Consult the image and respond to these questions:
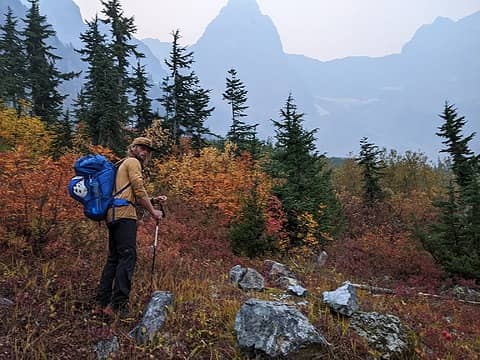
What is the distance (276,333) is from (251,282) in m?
2.76

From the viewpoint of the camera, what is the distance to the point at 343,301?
463cm

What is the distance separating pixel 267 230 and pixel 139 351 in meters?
8.32

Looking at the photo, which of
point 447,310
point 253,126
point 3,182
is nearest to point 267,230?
point 447,310

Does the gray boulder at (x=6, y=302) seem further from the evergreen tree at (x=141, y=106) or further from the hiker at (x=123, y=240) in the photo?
the evergreen tree at (x=141, y=106)

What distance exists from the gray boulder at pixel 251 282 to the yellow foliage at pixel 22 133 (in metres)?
14.5

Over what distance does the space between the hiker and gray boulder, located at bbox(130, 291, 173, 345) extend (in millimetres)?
327

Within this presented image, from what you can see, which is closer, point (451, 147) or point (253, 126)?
point (451, 147)

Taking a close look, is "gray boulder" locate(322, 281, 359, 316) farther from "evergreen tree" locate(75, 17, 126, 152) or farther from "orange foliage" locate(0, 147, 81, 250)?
"evergreen tree" locate(75, 17, 126, 152)

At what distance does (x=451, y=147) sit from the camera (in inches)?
876

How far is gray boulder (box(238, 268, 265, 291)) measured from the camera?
6160 millimetres

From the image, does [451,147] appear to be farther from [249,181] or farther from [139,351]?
[139,351]

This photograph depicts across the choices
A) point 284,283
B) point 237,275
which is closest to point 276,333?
point 237,275

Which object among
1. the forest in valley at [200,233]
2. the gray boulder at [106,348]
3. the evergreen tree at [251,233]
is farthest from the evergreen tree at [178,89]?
the gray boulder at [106,348]

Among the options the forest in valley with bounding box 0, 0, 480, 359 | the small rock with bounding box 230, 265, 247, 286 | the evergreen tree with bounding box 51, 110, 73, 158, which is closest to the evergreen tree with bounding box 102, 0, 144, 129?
the forest in valley with bounding box 0, 0, 480, 359
